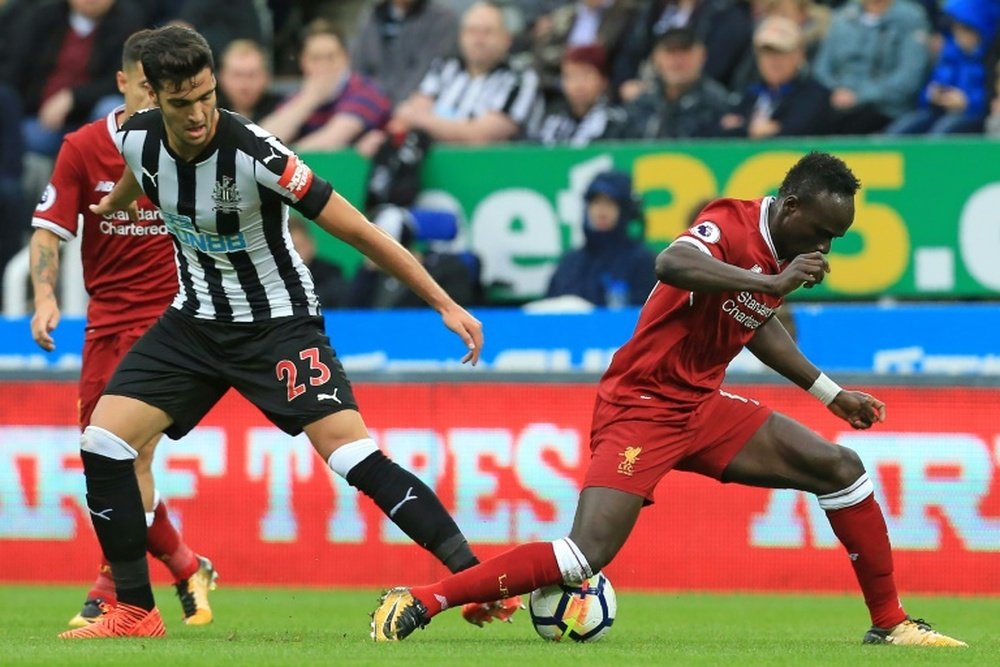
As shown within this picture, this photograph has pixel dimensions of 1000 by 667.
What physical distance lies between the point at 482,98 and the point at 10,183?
12.3 feet

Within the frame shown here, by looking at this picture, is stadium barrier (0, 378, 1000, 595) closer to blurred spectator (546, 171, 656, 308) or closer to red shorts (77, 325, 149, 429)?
blurred spectator (546, 171, 656, 308)

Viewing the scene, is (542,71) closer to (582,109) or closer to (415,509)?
(582,109)

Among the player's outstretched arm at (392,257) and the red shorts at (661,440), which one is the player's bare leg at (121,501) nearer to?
the player's outstretched arm at (392,257)

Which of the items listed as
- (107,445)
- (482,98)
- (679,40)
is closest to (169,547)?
(107,445)

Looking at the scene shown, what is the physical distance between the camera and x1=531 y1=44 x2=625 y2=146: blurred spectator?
1436cm

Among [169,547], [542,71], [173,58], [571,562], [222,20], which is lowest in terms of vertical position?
[169,547]

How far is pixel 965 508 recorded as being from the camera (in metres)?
10.7

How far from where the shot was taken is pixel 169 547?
29.2 feet

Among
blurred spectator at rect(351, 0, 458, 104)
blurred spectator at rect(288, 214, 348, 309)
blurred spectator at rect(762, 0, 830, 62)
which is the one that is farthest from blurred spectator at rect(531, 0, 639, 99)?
blurred spectator at rect(288, 214, 348, 309)

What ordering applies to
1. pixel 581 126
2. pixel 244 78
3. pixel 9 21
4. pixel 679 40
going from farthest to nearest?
pixel 9 21, pixel 244 78, pixel 581 126, pixel 679 40

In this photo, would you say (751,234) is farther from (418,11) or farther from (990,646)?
(418,11)

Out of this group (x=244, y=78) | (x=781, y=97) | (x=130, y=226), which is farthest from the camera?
(x=244, y=78)

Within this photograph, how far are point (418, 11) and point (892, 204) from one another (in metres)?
4.66

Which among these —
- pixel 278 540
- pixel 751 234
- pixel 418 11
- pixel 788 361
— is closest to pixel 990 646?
pixel 788 361
